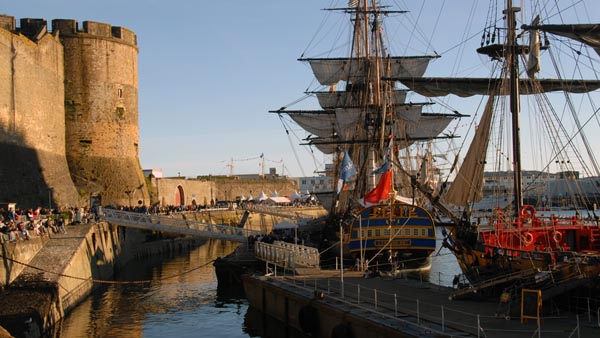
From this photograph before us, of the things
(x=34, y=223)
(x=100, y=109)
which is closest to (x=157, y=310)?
(x=34, y=223)

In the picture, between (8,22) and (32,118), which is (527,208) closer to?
(32,118)

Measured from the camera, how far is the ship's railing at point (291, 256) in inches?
1129

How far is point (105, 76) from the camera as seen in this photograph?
172 ft

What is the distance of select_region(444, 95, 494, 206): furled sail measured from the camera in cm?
3083

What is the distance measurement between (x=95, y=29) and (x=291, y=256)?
1208 inches

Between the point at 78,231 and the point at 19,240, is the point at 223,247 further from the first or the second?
the point at 19,240

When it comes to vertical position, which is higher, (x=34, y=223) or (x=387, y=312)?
(x=34, y=223)

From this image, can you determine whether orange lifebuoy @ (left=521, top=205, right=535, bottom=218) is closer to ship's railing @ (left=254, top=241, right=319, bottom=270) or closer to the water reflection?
ship's railing @ (left=254, top=241, right=319, bottom=270)

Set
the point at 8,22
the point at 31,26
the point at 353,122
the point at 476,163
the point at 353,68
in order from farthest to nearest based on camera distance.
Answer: the point at 353,68 → the point at 353,122 → the point at 31,26 → the point at 8,22 → the point at 476,163

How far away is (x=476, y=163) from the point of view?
30922mm

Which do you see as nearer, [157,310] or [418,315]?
[418,315]

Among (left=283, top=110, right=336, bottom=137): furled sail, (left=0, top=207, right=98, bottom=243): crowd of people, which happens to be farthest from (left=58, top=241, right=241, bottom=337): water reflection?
(left=283, top=110, right=336, bottom=137): furled sail

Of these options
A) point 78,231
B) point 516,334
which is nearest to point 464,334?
point 516,334

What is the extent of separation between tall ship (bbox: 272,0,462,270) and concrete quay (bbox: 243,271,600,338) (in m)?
5.77
